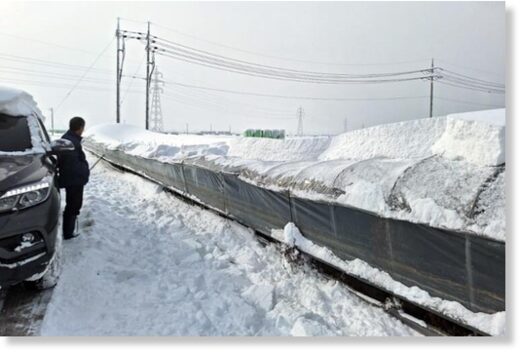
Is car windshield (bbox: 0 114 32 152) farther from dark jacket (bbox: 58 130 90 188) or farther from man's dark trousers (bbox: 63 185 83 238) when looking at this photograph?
man's dark trousers (bbox: 63 185 83 238)

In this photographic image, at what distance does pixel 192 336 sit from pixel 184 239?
2.34m

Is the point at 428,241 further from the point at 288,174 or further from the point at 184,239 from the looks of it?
the point at 184,239

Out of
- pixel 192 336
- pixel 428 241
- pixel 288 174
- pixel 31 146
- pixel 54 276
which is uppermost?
pixel 31 146

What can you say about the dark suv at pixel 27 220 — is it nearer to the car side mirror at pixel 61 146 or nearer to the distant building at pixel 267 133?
the car side mirror at pixel 61 146

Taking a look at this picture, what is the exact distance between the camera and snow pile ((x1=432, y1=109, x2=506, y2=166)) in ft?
9.07

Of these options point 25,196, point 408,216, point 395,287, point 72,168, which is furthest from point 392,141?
point 25,196

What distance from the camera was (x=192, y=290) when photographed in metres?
3.81

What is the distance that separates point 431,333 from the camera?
287 centimetres

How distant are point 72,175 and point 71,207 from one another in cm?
38

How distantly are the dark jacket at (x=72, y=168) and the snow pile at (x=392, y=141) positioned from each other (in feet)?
38.0

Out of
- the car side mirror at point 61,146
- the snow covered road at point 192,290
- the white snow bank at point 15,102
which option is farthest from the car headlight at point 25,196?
the white snow bank at point 15,102

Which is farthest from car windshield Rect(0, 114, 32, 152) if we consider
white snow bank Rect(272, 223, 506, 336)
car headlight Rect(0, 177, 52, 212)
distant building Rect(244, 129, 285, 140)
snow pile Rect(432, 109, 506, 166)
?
distant building Rect(244, 129, 285, 140)

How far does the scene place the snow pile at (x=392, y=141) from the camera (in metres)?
15.0

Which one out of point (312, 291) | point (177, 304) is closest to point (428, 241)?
point (312, 291)
